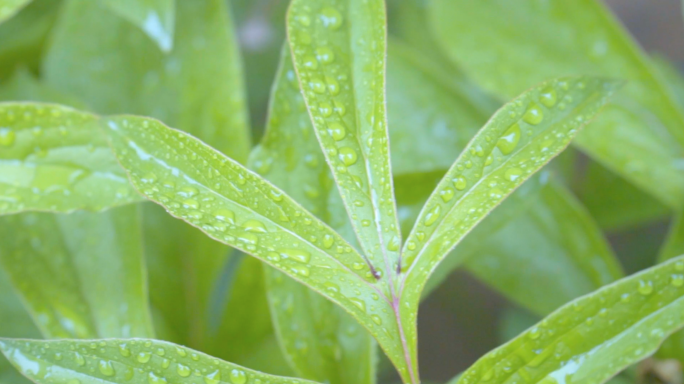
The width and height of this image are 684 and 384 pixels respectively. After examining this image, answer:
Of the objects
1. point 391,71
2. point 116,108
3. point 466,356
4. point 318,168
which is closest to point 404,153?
point 391,71

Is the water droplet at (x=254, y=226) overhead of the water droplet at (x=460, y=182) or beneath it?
beneath

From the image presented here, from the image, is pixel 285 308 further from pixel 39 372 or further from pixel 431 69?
pixel 431 69

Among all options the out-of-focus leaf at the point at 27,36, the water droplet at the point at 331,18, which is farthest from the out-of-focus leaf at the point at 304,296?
the out-of-focus leaf at the point at 27,36

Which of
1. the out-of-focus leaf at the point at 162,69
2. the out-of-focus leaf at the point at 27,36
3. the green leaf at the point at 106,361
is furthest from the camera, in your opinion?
the out-of-focus leaf at the point at 27,36

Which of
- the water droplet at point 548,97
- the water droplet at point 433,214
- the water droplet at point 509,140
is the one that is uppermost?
the water droplet at point 548,97

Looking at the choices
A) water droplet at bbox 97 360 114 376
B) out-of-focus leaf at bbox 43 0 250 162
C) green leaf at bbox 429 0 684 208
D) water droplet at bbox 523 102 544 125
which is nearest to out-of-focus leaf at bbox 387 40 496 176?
green leaf at bbox 429 0 684 208

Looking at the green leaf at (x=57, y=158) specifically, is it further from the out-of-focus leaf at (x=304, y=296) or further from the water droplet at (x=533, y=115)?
the water droplet at (x=533, y=115)

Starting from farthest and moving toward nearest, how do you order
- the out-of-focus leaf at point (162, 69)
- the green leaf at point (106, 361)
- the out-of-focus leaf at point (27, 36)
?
the out-of-focus leaf at point (27, 36) → the out-of-focus leaf at point (162, 69) → the green leaf at point (106, 361)
